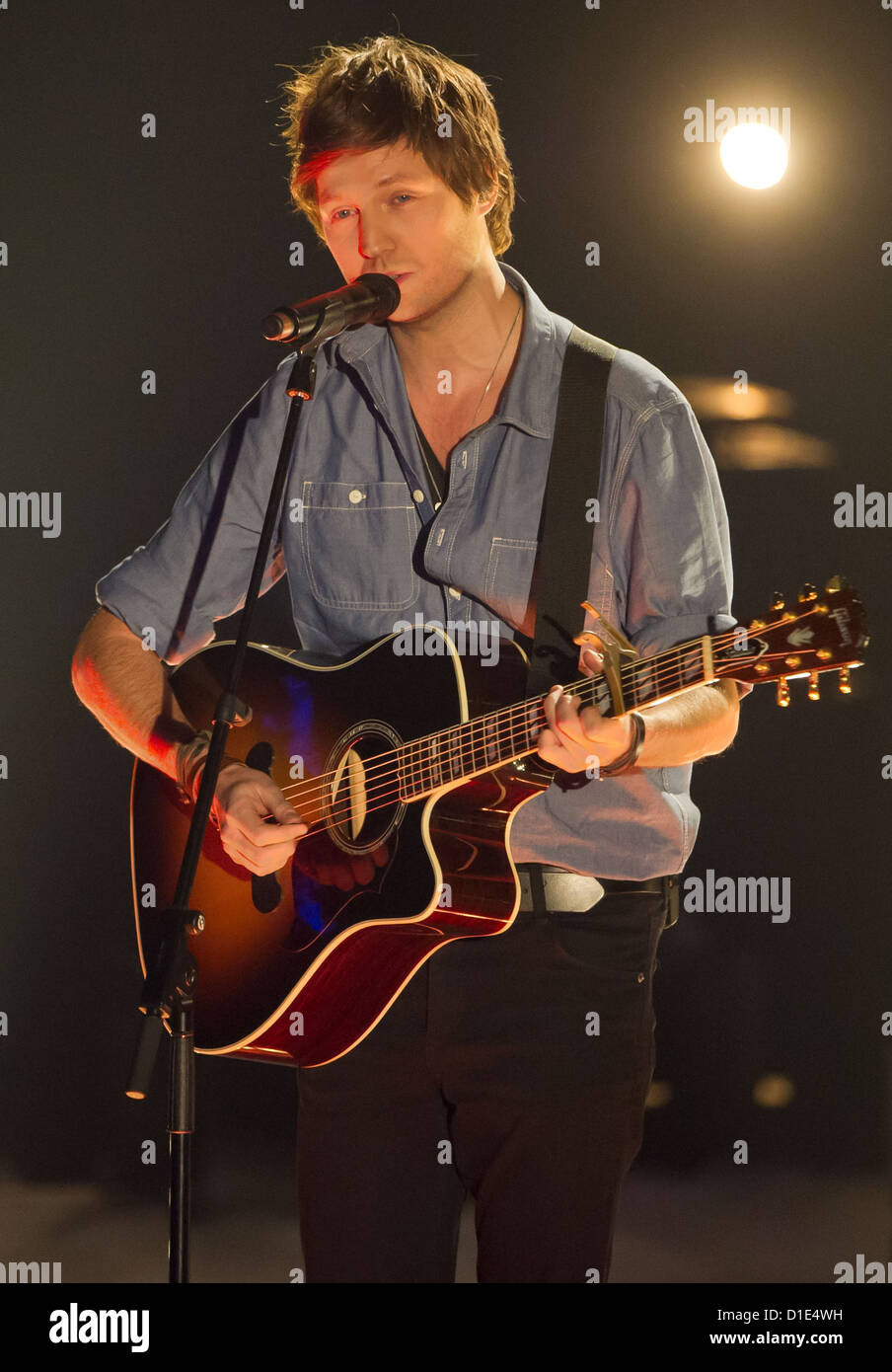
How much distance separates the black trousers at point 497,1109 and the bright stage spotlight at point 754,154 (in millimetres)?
1666

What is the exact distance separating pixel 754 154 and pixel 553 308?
54 centimetres

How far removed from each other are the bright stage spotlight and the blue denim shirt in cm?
83

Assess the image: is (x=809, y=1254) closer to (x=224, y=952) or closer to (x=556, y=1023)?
(x=556, y=1023)

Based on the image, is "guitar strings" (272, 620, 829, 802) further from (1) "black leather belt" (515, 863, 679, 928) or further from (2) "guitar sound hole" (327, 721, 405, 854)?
(1) "black leather belt" (515, 863, 679, 928)

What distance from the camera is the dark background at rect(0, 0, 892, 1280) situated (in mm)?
2771

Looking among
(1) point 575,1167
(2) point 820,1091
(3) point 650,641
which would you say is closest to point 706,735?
(3) point 650,641

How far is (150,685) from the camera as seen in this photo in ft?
7.40

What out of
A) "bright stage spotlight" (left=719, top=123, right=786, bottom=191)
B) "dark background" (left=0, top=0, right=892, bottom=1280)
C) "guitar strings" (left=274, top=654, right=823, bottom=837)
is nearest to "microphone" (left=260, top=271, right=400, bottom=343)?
"guitar strings" (left=274, top=654, right=823, bottom=837)

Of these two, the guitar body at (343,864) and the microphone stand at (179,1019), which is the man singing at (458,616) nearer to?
the guitar body at (343,864)

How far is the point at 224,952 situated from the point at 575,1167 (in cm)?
65

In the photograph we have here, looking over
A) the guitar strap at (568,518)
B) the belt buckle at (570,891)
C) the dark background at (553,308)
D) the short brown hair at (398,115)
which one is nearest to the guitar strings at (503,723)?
the guitar strap at (568,518)

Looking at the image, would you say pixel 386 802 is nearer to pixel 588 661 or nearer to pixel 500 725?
pixel 500 725

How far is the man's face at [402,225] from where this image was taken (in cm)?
211
